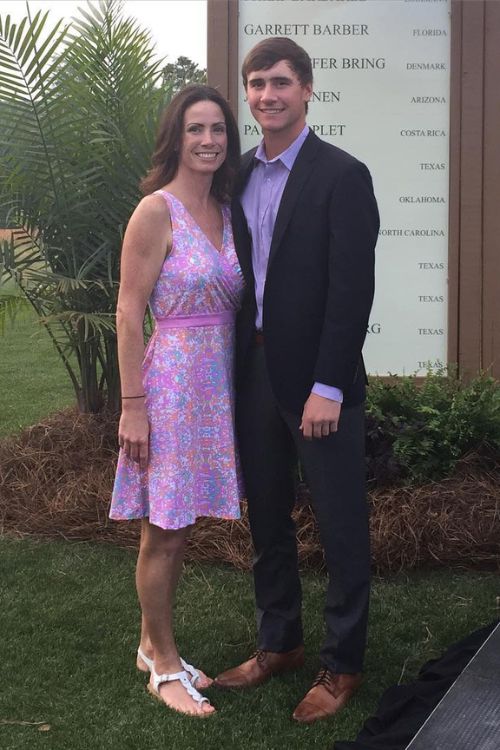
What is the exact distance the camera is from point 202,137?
3084mm

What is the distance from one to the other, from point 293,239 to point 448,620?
192cm

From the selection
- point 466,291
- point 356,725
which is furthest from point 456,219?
point 356,725

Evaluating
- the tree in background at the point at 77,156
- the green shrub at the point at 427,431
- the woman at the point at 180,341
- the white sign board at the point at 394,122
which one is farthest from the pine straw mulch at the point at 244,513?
the woman at the point at 180,341

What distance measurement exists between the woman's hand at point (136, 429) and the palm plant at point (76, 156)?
223cm

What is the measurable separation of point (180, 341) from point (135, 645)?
1423 millimetres

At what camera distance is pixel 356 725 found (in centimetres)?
314

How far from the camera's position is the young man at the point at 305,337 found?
294 centimetres

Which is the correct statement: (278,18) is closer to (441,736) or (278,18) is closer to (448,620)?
(448,620)

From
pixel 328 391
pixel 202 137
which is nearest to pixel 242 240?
pixel 202 137

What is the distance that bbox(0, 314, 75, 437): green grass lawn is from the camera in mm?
8898

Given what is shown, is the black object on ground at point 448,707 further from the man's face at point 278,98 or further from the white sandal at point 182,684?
the man's face at point 278,98

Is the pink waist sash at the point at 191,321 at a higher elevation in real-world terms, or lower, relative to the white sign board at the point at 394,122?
lower

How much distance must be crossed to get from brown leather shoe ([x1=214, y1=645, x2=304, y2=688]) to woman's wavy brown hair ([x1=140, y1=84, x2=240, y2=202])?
5.54 feet

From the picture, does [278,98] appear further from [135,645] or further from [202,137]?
[135,645]
